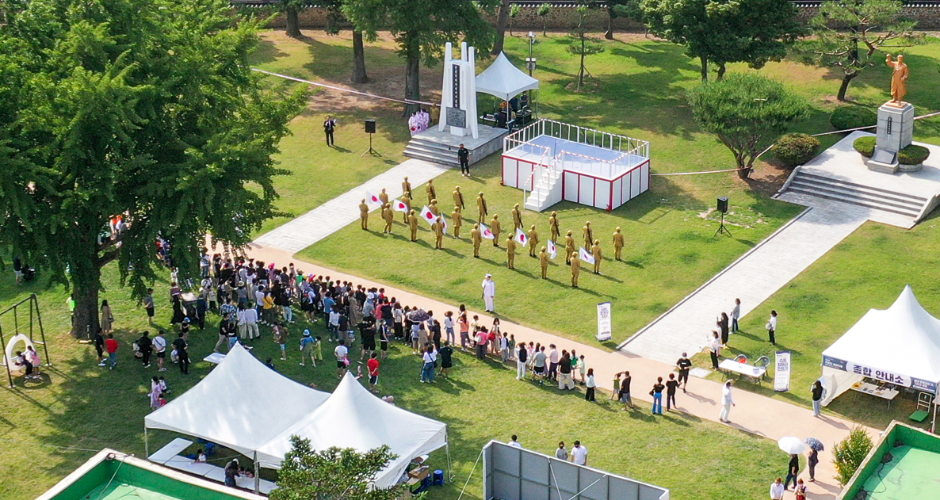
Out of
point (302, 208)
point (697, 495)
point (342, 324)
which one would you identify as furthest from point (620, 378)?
point (302, 208)

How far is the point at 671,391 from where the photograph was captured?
97.3ft

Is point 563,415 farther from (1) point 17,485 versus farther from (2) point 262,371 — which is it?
(1) point 17,485

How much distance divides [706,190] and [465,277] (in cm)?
1005

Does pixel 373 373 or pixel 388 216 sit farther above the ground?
pixel 388 216

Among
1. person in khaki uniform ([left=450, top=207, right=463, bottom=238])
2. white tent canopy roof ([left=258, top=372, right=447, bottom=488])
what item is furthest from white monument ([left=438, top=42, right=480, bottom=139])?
white tent canopy roof ([left=258, top=372, right=447, bottom=488])

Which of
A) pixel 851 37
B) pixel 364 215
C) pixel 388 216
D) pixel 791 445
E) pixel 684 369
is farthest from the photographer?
pixel 851 37

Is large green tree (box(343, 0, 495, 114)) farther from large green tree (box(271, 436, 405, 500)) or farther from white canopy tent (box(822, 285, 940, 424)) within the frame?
large green tree (box(271, 436, 405, 500))

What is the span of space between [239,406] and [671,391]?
999cm

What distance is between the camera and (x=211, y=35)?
112ft

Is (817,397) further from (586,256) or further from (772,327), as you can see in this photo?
(586,256)

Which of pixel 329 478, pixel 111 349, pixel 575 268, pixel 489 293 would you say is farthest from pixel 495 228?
pixel 329 478

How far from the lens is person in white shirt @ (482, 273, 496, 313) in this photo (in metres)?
34.8

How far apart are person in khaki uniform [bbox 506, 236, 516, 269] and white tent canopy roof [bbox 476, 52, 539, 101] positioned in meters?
11.2

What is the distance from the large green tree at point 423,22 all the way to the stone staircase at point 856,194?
13552mm
